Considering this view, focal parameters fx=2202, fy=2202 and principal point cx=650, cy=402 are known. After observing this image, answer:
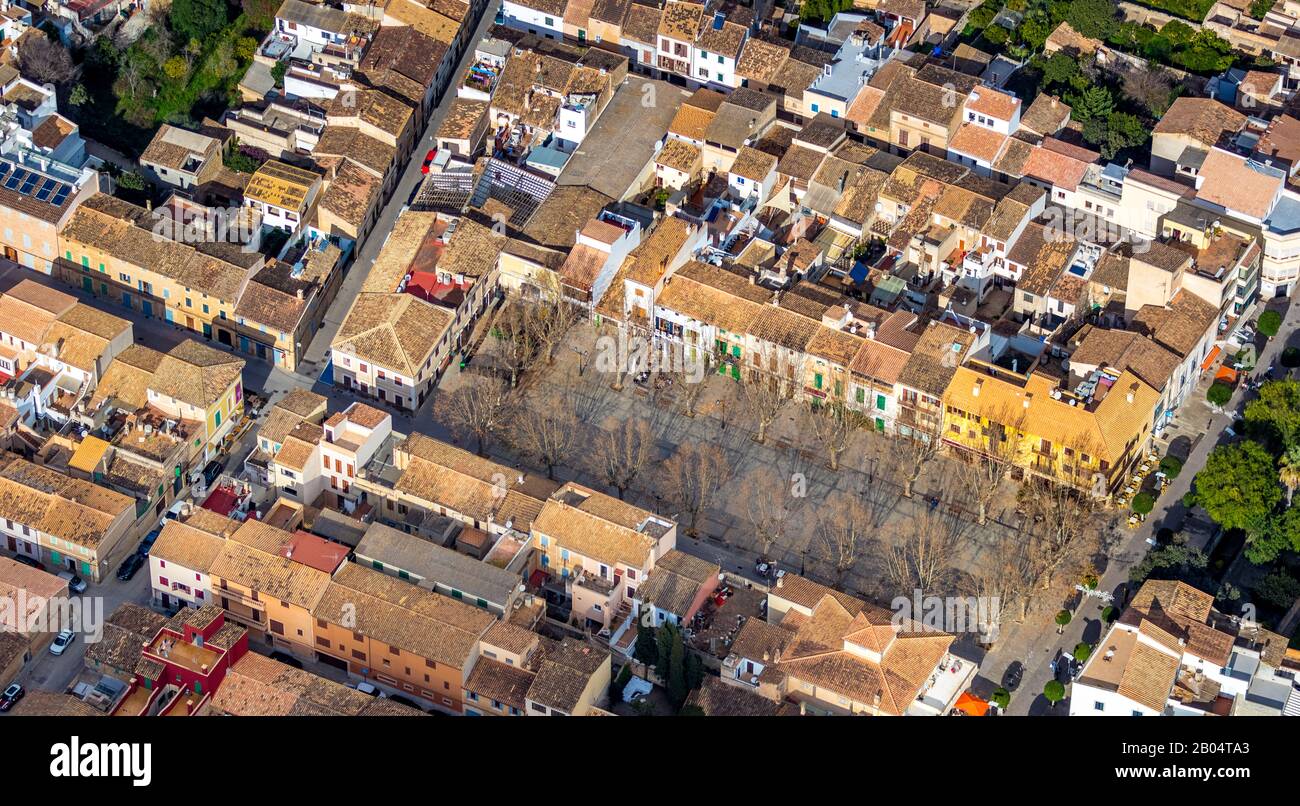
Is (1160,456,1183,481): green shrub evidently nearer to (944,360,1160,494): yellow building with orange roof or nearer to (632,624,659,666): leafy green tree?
(944,360,1160,494): yellow building with orange roof

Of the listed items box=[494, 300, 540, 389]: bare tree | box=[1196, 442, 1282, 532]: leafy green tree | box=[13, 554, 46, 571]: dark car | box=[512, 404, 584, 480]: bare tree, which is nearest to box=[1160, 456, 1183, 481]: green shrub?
box=[1196, 442, 1282, 532]: leafy green tree

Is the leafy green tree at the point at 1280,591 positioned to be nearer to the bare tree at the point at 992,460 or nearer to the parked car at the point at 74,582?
the bare tree at the point at 992,460

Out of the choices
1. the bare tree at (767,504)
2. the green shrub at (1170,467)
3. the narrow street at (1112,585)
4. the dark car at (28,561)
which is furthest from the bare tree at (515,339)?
the green shrub at (1170,467)

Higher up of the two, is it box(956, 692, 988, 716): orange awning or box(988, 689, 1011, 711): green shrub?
box(988, 689, 1011, 711): green shrub

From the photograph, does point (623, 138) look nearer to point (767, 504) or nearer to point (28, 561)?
point (767, 504)

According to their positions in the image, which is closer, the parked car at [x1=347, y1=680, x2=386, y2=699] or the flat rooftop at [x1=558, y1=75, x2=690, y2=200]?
the parked car at [x1=347, y1=680, x2=386, y2=699]

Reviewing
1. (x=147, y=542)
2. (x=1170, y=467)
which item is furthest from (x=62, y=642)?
(x=1170, y=467)

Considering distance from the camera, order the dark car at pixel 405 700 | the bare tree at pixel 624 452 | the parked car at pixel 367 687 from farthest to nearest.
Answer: the bare tree at pixel 624 452 → the dark car at pixel 405 700 → the parked car at pixel 367 687
